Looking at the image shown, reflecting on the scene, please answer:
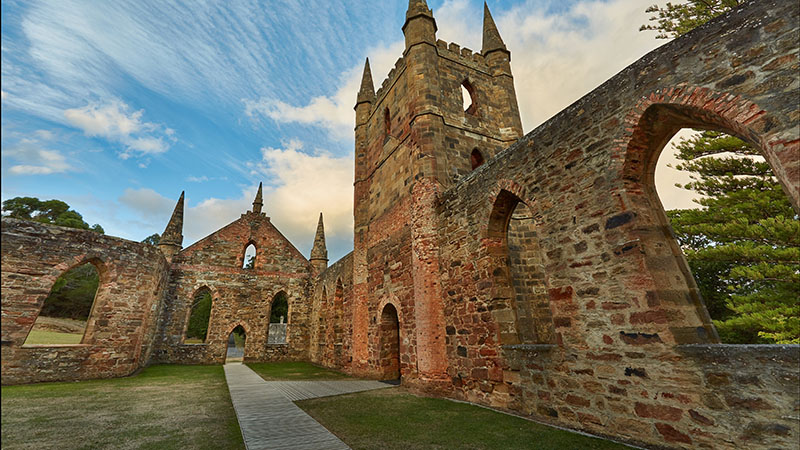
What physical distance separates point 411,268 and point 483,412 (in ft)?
14.4

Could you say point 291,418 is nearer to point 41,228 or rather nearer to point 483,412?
point 483,412

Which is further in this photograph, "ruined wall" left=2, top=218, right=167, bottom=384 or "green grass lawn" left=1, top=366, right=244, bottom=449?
"ruined wall" left=2, top=218, right=167, bottom=384

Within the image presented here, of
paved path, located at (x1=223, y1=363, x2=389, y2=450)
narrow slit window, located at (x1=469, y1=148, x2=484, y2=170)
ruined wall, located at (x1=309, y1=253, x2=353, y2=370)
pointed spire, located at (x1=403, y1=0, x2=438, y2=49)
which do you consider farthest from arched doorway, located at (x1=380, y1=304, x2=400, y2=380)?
pointed spire, located at (x1=403, y1=0, x2=438, y2=49)

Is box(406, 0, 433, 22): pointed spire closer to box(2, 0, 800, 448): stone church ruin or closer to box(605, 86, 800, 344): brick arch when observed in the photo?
box(2, 0, 800, 448): stone church ruin

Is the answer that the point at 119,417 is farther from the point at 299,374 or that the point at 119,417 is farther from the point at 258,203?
the point at 258,203

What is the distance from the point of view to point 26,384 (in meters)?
9.62

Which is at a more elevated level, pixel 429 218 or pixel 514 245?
pixel 429 218


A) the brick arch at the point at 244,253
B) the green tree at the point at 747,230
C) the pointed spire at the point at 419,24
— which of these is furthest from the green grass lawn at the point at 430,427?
the brick arch at the point at 244,253

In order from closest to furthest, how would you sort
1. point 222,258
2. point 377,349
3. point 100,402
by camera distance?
point 100,402
point 377,349
point 222,258

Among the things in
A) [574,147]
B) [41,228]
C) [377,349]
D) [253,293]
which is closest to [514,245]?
[574,147]

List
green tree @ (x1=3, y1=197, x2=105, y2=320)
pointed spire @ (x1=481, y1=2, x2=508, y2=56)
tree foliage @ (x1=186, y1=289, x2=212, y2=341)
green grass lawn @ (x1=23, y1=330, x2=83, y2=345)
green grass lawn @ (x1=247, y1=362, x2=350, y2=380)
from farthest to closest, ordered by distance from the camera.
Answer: tree foliage @ (x1=186, y1=289, x2=212, y2=341) < green tree @ (x1=3, y1=197, x2=105, y2=320) < green grass lawn @ (x1=23, y1=330, x2=83, y2=345) < pointed spire @ (x1=481, y1=2, x2=508, y2=56) < green grass lawn @ (x1=247, y1=362, x2=350, y2=380)

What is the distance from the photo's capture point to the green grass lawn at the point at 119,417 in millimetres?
4771

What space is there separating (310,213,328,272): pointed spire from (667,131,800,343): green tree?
1807 centimetres

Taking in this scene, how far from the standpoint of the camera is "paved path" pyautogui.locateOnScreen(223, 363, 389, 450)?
4.68m
